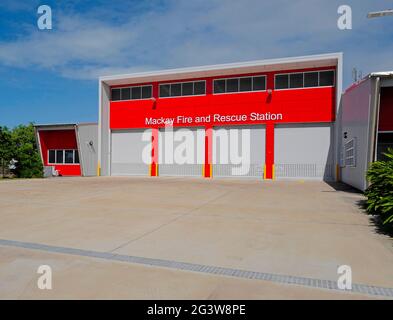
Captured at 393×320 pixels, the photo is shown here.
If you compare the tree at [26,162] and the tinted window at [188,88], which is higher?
the tinted window at [188,88]

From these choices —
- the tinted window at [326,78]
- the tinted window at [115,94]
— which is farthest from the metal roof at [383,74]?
the tinted window at [115,94]

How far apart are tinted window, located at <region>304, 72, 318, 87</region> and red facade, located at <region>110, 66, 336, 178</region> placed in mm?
367

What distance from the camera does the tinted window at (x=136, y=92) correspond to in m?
26.2

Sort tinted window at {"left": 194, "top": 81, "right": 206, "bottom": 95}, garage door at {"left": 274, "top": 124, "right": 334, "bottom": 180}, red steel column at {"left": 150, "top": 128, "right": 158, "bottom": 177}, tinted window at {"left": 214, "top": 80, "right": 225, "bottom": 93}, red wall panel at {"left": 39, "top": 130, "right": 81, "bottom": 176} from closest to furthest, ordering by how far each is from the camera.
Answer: garage door at {"left": 274, "top": 124, "right": 334, "bottom": 180} < tinted window at {"left": 214, "top": 80, "right": 225, "bottom": 93} < tinted window at {"left": 194, "top": 81, "right": 206, "bottom": 95} < red steel column at {"left": 150, "top": 128, "right": 158, "bottom": 177} < red wall panel at {"left": 39, "top": 130, "right": 81, "bottom": 176}

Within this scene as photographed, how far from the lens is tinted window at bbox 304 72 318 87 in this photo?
71.9 ft

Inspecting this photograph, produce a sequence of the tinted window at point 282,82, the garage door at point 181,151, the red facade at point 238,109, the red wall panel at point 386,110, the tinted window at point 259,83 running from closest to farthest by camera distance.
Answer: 1. the red wall panel at point 386,110
2. the red facade at point 238,109
3. the tinted window at point 282,82
4. the tinted window at point 259,83
5. the garage door at point 181,151

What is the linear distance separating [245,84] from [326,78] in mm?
5191

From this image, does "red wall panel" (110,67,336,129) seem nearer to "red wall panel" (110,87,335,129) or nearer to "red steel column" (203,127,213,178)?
"red wall panel" (110,87,335,129)

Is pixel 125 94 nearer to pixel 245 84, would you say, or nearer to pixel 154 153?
pixel 154 153

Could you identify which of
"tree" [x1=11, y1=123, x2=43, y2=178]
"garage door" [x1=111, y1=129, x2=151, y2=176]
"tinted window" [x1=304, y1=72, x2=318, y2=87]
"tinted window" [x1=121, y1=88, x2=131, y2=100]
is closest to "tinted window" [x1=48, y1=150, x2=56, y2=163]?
"tree" [x1=11, y1=123, x2=43, y2=178]

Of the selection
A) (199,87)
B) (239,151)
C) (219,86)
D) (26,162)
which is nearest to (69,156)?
(26,162)

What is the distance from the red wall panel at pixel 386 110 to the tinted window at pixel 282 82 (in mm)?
8094

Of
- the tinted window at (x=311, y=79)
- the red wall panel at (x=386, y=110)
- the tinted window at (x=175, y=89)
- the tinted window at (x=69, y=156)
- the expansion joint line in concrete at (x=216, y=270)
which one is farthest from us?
the tinted window at (x=69, y=156)

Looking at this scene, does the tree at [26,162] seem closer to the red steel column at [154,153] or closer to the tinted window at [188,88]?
the red steel column at [154,153]
